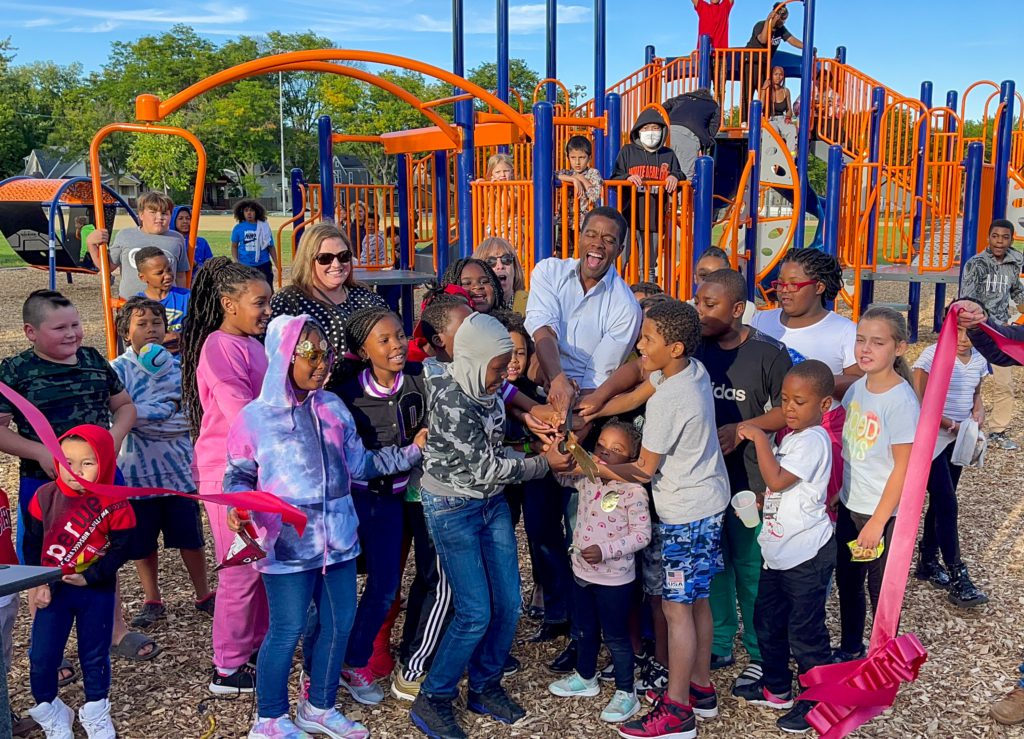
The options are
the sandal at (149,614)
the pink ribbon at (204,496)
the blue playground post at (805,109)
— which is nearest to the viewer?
the pink ribbon at (204,496)

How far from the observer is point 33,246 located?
20.1 m

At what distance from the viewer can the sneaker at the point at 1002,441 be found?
7.27 meters

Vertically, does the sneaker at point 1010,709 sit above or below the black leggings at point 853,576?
below

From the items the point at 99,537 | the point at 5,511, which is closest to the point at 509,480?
the point at 99,537

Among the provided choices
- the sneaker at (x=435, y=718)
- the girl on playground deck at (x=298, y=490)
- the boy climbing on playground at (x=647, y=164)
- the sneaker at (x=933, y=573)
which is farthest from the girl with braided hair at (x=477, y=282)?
the boy climbing on playground at (x=647, y=164)

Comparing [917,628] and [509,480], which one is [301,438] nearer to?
[509,480]

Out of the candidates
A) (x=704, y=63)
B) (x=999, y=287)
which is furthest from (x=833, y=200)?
(x=704, y=63)

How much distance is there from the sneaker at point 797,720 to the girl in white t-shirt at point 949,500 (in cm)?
149

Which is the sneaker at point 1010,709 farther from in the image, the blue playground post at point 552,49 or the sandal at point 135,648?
the blue playground post at point 552,49

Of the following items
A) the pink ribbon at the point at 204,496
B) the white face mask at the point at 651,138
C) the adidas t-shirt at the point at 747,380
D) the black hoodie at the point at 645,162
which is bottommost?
the pink ribbon at the point at 204,496

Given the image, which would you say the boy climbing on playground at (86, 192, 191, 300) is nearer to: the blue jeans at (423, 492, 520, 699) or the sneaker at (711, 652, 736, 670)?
the blue jeans at (423, 492, 520, 699)

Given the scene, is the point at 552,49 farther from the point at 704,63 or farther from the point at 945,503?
the point at 945,503

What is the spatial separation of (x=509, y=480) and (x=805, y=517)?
3.68 feet

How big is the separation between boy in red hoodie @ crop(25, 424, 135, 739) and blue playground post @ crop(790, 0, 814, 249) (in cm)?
907
